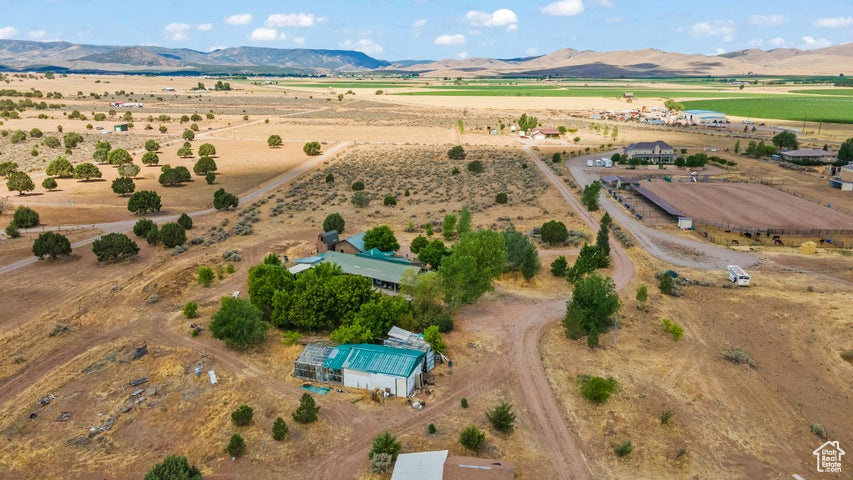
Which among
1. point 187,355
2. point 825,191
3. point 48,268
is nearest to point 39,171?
point 48,268

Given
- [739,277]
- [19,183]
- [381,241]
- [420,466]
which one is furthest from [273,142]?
[420,466]

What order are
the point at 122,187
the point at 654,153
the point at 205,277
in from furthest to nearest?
the point at 654,153, the point at 122,187, the point at 205,277

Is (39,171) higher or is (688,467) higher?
(39,171)

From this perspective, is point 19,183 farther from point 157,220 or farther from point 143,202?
point 157,220

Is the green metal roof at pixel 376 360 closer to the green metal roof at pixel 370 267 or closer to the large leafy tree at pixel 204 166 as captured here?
the green metal roof at pixel 370 267

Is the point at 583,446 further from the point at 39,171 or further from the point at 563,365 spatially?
the point at 39,171

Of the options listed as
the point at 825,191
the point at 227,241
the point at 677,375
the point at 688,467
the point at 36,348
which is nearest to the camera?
the point at 688,467
